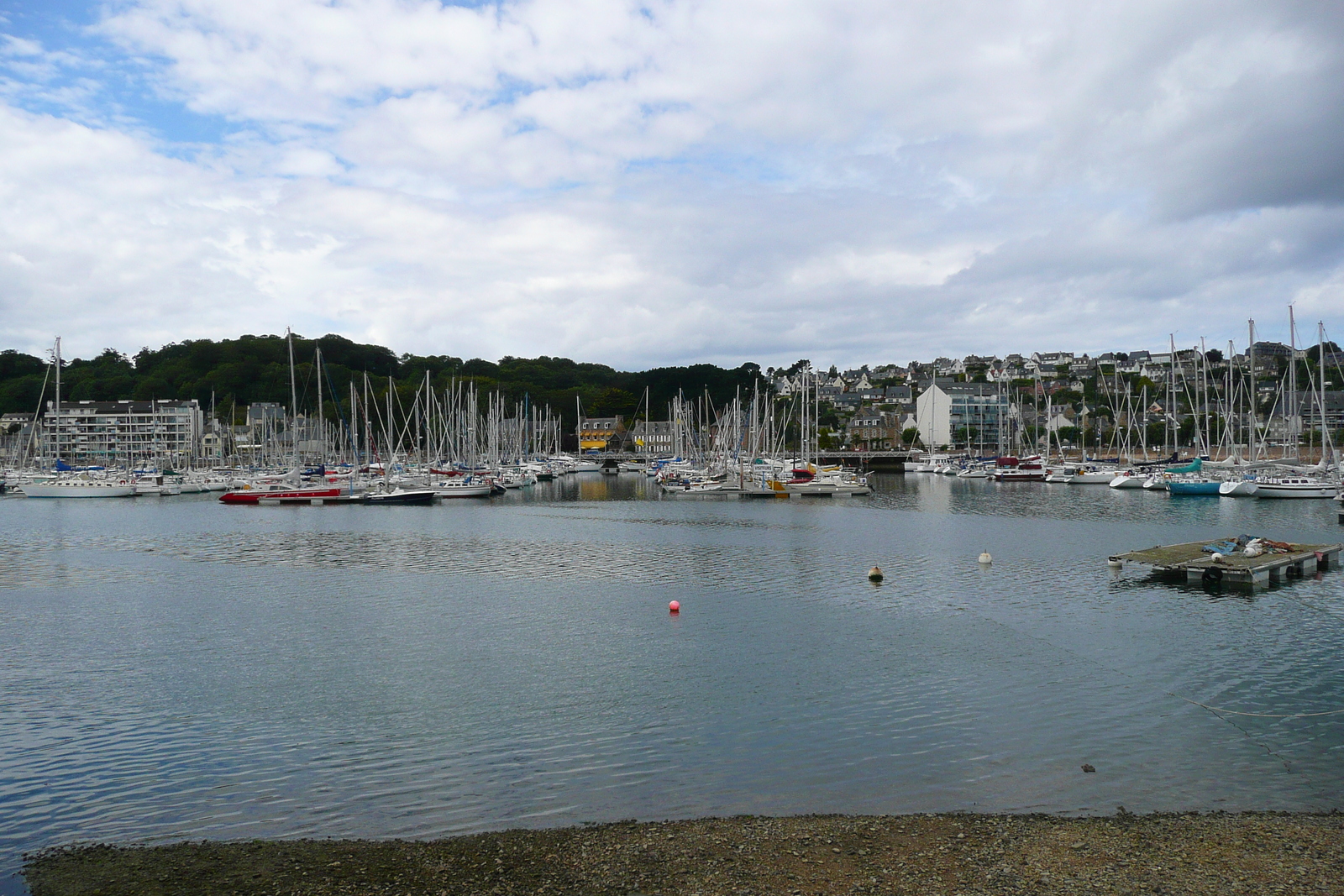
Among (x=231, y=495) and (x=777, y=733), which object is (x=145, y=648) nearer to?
(x=777, y=733)

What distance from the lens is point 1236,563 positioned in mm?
28359

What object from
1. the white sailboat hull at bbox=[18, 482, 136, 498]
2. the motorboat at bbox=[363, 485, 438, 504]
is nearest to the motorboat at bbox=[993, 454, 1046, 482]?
the motorboat at bbox=[363, 485, 438, 504]

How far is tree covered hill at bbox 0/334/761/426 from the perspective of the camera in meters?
167

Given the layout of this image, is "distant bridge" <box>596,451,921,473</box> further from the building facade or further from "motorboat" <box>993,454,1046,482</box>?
"motorboat" <box>993,454,1046,482</box>

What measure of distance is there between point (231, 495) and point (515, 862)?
67292mm

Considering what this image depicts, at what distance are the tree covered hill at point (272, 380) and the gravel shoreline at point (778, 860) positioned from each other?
149332 mm

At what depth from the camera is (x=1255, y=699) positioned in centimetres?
1627

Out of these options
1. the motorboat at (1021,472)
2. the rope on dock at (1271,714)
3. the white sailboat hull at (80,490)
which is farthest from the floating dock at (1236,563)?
the white sailboat hull at (80,490)

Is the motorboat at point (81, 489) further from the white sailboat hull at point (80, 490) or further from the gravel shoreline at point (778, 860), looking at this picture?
the gravel shoreline at point (778, 860)

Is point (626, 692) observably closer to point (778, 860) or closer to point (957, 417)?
point (778, 860)

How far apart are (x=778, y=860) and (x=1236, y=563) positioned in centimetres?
2480

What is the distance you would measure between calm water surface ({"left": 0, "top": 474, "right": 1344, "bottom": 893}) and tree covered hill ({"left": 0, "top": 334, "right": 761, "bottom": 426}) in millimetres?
130645

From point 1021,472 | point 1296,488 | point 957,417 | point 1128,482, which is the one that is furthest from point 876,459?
point 1296,488

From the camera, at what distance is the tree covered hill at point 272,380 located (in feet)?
548
